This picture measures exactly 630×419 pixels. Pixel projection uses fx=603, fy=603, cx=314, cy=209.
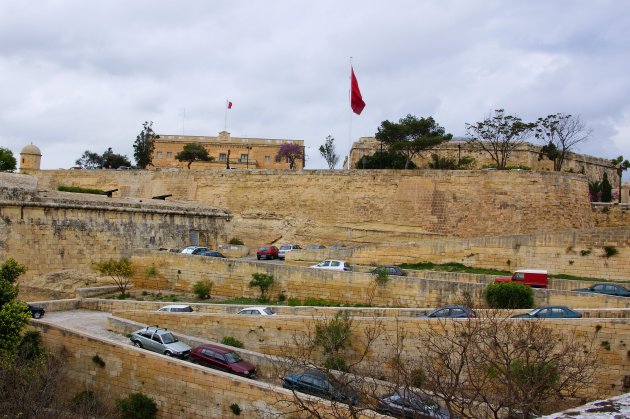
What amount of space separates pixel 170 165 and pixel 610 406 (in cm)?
4449

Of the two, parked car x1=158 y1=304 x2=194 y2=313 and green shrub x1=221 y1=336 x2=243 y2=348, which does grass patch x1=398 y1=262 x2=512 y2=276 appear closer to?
green shrub x1=221 y1=336 x2=243 y2=348

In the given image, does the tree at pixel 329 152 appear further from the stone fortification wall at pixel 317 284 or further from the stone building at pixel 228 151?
the stone fortification wall at pixel 317 284

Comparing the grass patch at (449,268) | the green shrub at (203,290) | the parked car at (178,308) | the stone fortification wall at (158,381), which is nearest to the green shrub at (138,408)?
the stone fortification wall at (158,381)

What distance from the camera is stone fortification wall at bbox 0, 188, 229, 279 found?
786 inches

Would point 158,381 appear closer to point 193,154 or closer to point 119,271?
point 119,271

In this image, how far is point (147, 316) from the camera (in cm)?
1605

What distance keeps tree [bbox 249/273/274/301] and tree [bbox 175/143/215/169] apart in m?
27.5

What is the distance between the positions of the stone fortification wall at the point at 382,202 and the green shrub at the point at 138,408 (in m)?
14.5

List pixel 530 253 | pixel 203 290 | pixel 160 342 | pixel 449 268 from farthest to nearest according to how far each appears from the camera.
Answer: pixel 449 268
pixel 530 253
pixel 203 290
pixel 160 342

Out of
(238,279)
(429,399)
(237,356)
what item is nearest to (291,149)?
(238,279)

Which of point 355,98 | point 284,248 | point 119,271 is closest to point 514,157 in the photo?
point 355,98

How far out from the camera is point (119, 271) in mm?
20062

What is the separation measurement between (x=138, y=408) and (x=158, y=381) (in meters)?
0.65

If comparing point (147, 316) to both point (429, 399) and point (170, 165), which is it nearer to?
point (429, 399)
